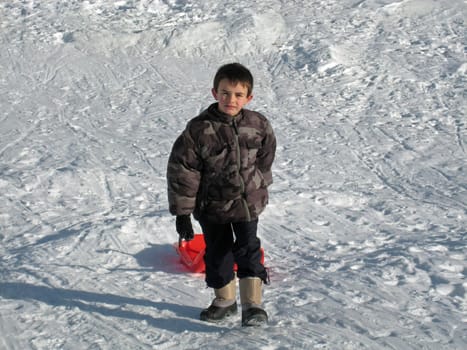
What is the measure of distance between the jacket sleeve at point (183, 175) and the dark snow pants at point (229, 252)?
16 cm

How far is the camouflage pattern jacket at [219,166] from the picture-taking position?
353 centimetres

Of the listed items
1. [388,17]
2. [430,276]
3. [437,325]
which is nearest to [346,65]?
[388,17]

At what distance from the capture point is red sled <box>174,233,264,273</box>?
15.5 ft

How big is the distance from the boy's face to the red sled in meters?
1.28

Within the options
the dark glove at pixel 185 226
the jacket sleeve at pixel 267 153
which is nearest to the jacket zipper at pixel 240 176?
the jacket sleeve at pixel 267 153

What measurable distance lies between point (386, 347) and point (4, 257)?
254 centimetres

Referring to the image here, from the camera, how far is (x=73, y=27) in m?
11.5

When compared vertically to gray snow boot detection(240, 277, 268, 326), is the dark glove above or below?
above

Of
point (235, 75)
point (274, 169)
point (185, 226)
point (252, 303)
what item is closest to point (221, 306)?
point (252, 303)

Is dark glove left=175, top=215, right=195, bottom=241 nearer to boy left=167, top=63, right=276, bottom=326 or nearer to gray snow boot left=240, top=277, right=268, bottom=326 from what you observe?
boy left=167, top=63, right=276, bottom=326

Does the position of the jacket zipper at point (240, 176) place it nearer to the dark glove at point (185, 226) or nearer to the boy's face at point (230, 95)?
the boy's face at point (230, 95)

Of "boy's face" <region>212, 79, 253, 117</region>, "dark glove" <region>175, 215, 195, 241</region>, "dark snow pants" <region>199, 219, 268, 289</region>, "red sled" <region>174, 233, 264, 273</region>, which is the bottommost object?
"red sled" <region>174, 233, 264, 273</region>

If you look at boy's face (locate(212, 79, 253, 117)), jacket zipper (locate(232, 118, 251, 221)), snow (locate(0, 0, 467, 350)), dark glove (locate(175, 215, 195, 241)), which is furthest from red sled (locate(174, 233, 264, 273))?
boy's face (locate(212, 79, 253, 117))

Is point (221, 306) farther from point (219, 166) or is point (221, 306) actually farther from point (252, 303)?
point (219, 166)
